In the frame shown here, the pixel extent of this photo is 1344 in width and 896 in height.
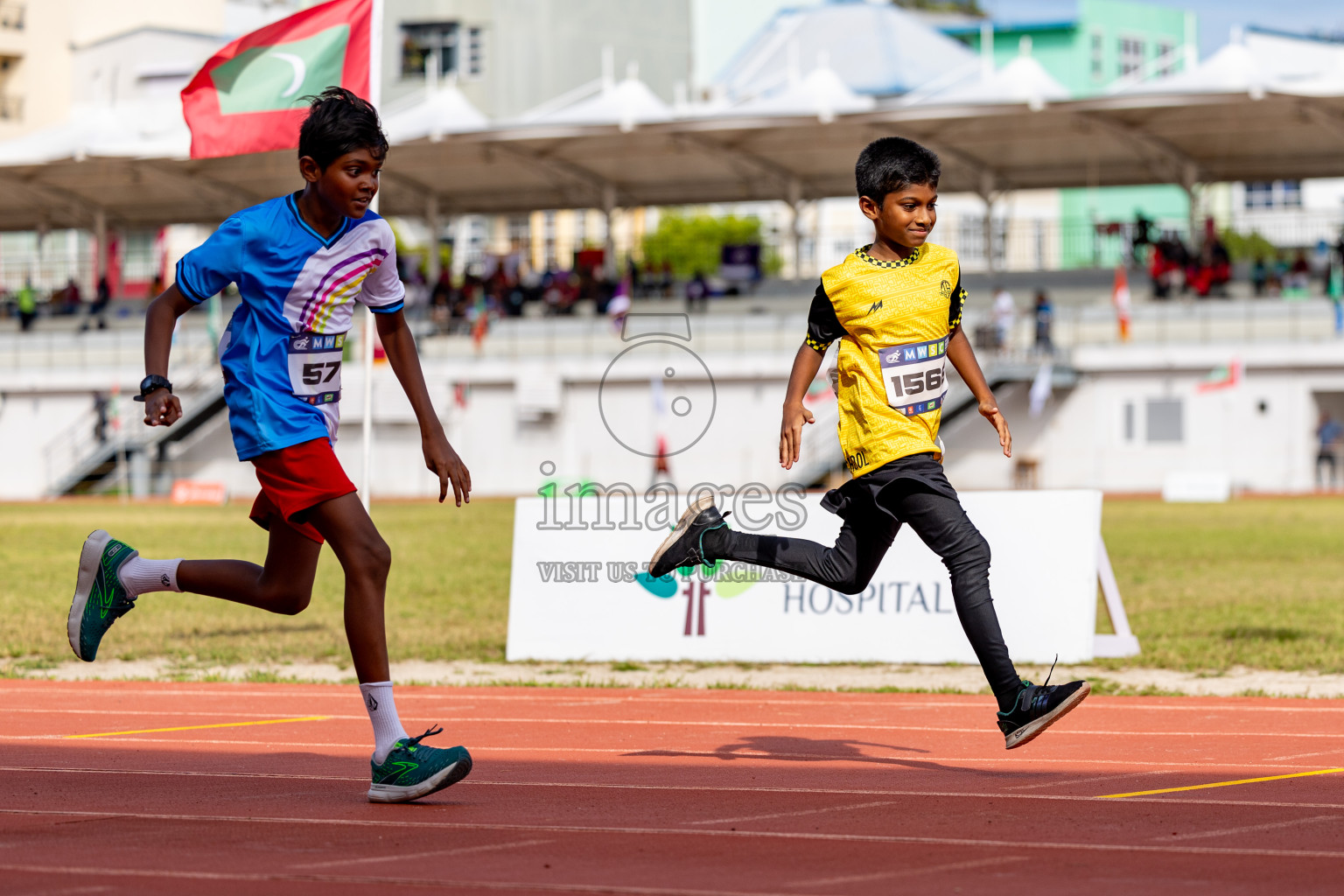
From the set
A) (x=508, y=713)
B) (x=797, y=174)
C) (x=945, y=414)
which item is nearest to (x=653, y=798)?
(x=508, y=713)

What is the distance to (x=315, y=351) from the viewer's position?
5.65 meters

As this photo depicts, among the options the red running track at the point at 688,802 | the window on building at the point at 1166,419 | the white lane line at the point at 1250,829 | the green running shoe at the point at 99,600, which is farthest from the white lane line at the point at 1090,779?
the window on building at the point at 1166,419

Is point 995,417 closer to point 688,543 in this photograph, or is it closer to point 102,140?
point 688,543

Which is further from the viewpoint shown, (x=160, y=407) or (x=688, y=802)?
(x=688, y=802)

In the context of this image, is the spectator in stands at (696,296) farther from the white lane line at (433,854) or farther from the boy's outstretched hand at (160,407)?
the white lane line at (433,854)

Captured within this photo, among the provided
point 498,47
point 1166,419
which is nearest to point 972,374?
point 1166,419

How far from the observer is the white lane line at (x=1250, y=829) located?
488 cm

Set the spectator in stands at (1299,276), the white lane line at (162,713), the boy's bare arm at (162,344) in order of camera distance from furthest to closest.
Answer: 1. the spectator in stands at (1299,276)
2. the white lane line at (162,713)
3. the boy's bare arm at (162,344)

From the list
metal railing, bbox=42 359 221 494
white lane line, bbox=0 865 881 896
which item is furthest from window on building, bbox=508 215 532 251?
white lane line, bbox=0 865 881 896

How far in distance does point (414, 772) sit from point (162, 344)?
1.54 m

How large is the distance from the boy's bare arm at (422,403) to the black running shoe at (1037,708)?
199cm

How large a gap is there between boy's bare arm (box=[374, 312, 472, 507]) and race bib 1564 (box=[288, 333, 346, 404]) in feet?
0.67

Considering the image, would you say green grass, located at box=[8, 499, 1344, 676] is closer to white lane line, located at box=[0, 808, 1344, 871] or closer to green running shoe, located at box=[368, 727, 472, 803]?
green running shoe, located at box=[368, 727, 472, 803]

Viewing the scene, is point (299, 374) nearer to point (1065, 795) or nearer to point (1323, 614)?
point (1065, 795)
